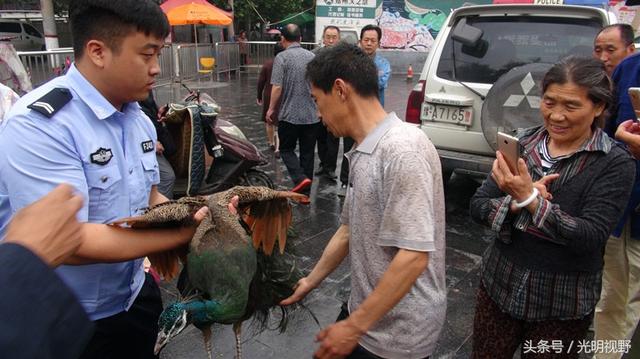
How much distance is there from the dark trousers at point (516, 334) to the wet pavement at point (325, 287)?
0.79m

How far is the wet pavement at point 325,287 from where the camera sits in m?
2.80

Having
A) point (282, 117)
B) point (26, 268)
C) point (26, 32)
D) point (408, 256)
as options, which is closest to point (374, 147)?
point (408, 256)

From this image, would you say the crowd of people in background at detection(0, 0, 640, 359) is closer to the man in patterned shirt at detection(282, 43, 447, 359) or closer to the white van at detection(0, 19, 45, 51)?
the man in patterned shirt at detection(282, 43, 447, 359)

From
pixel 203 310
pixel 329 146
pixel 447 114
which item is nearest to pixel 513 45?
pixel 447 114

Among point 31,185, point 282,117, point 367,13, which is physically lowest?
point 282,117

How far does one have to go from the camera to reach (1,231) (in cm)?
145

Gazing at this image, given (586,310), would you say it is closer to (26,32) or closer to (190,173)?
(190,173)

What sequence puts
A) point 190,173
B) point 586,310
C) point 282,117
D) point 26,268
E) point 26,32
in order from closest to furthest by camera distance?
point 26,268, point 586,310, point 190,173, point 282,117, point 26,32

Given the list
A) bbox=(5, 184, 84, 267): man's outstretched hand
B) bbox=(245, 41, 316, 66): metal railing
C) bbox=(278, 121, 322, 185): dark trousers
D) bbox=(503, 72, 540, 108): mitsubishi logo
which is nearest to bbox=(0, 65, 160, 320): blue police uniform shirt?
bbox=(5, 184, 84, 267): man's outstretched hand

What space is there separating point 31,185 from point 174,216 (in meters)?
0.40

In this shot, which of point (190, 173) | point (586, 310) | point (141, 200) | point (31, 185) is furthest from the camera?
point (190, 173)

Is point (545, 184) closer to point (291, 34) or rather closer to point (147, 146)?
point (147, 146)

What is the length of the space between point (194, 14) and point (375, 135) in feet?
41.1

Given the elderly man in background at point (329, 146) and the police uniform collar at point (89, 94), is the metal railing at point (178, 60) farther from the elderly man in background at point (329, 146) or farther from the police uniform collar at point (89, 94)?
the police uniform collar at point (89, 94)
